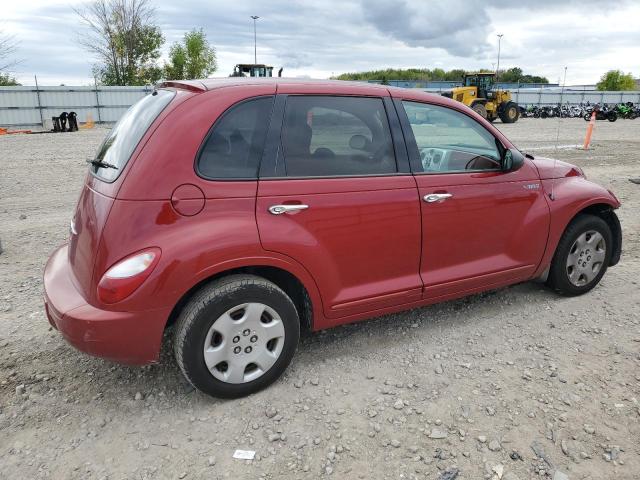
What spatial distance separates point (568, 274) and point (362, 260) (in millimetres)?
2090

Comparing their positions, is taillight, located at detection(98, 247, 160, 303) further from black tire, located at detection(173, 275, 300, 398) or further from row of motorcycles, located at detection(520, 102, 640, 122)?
row of motorcycles, located at detection(520, 102, 640, 122)

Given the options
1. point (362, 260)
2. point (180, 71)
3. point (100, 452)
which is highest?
point (180, 71)

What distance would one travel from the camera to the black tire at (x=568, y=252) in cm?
414

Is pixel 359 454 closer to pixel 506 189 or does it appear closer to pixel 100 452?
pixel 100 452

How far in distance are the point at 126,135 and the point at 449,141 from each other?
225 cm

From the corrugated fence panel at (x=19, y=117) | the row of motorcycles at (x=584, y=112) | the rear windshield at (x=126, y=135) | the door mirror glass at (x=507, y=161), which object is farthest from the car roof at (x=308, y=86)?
the row of motorcycles at (x=584, y=112)

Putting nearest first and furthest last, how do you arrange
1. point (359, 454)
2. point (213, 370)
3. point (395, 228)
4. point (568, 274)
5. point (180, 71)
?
point (359, 454), point (213, 370), point (395, 228), point (568, 274), point (180, 71)

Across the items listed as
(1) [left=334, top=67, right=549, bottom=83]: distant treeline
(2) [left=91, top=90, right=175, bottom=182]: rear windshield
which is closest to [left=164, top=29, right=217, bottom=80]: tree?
(1) [left=334, top=67, right=549, bottom=83]: distant treeline

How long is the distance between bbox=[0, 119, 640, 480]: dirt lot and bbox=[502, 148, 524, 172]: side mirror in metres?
1.17

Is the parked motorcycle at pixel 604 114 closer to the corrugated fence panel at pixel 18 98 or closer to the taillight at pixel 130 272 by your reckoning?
the corrugated fence panel at pixel 18 98

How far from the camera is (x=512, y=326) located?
3893 millimetres

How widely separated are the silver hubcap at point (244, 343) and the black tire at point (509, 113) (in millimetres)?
27098

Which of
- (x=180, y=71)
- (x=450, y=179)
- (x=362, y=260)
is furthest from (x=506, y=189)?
(x=180, y=71)

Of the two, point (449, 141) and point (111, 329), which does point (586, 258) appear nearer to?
point (449, 141)
